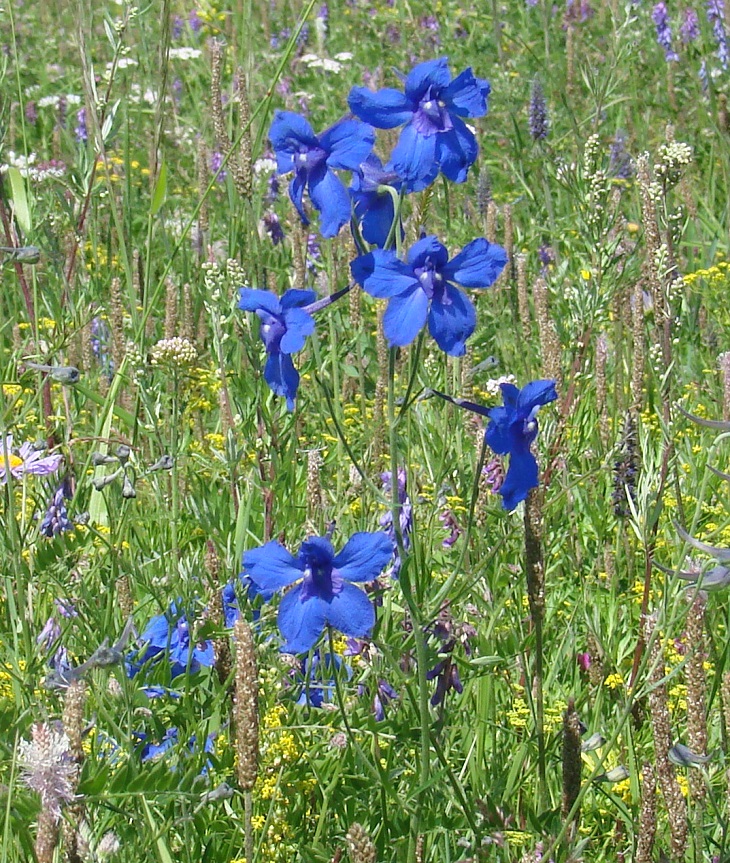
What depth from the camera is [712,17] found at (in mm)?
7023

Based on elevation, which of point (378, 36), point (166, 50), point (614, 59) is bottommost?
point (166, 50)

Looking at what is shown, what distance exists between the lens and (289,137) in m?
1.65

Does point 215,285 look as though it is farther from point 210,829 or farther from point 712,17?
point 712,17

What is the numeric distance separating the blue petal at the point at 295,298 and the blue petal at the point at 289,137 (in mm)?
163

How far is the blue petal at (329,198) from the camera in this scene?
158 cm

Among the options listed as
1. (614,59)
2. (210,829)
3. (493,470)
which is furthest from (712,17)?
(210,829)

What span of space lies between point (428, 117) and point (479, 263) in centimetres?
19

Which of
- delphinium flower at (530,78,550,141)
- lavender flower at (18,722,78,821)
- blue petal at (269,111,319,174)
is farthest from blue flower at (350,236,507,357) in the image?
delphinium flower at (530,78,550,141)

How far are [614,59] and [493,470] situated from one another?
1.47 m

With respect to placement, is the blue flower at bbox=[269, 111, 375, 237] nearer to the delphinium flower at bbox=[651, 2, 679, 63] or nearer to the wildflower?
the wildflower

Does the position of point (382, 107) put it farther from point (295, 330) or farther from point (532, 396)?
point (532, 396)

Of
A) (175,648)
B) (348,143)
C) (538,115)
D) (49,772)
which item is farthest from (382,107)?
(538,115)

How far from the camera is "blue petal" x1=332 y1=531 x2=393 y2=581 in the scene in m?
1.68

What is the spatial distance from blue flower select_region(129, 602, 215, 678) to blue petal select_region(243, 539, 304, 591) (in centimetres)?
51
